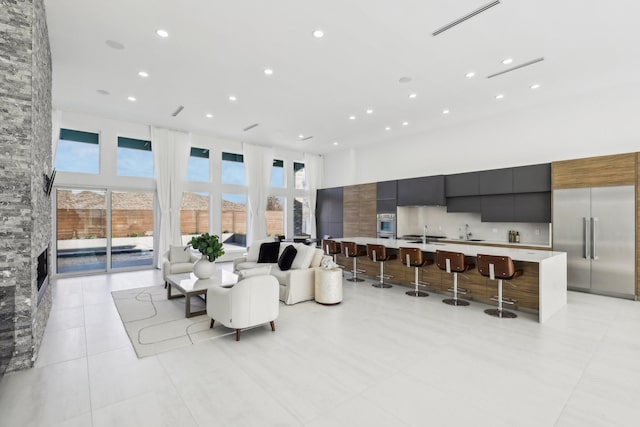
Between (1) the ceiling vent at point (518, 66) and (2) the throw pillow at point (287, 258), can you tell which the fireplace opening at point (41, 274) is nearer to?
(2) the throw pillow at point (287, 258)

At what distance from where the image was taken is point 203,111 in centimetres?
688

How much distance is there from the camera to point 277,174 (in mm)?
10875

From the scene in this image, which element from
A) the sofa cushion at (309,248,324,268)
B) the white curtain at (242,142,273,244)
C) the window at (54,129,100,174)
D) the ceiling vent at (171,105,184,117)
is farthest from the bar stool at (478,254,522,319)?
the window at (54,129,100,174)

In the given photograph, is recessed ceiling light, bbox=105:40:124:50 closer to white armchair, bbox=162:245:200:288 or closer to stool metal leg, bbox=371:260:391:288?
white armchair, bbox=162:245:200:288

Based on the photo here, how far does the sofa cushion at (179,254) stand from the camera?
619cm

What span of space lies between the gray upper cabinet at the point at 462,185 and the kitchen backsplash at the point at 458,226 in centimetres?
64

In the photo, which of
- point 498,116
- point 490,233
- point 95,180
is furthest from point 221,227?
point 498,116

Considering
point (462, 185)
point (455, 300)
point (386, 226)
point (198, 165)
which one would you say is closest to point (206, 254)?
point (455, 300)

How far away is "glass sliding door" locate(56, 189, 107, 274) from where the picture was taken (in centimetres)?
716

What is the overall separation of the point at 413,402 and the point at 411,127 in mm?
7078

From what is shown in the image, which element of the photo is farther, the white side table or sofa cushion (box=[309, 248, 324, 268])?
→ sofa cushion (box=[309, 248, 324, 268])

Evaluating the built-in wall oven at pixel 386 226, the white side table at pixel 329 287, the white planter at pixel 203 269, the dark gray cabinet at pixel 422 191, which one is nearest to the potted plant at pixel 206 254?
the white planter at pixel 203 269

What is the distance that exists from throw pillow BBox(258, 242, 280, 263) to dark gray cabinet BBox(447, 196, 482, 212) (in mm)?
4461

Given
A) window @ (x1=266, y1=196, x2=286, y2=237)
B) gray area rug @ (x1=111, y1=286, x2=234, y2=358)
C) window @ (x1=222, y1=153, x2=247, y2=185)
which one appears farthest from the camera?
window @ (x1=266, y1=196, x2=286, y2=237)
